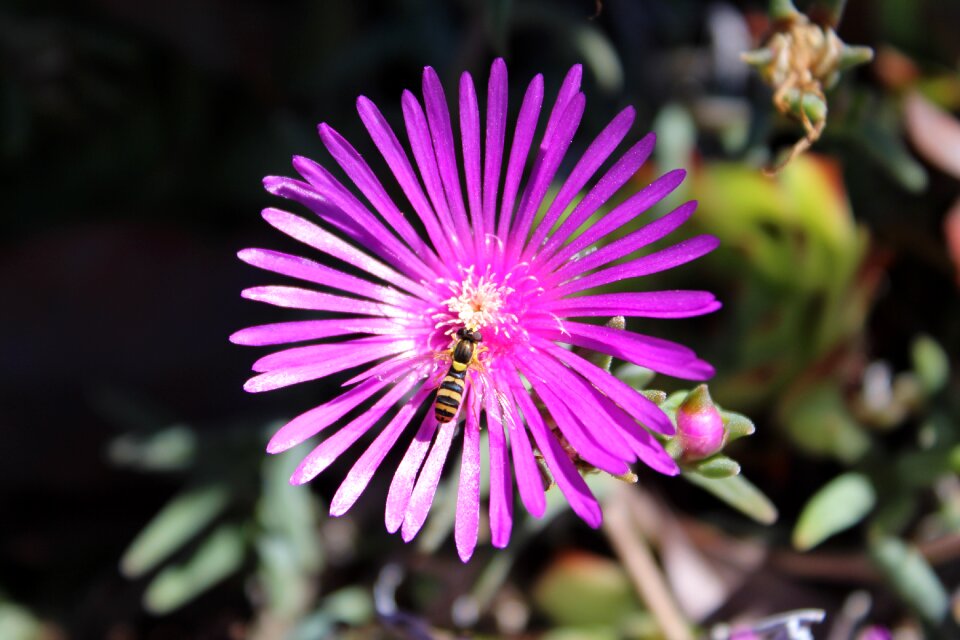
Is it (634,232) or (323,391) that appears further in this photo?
(323,391)

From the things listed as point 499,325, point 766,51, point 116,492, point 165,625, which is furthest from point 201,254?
point 766,51

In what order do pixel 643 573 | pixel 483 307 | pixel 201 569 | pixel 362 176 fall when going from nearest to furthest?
pixel 362 176 → pixel 483 307 → pixel 643 573 → pixel 201 569

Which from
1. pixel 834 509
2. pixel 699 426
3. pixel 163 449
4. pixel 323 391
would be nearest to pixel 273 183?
pixel 699 426

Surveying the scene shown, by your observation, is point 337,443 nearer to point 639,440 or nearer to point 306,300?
point 306,300

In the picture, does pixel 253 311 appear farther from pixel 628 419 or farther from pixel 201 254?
pixel 628 419

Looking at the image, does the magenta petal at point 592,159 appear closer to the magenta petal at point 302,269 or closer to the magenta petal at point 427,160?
the magenta petal at point 427,160

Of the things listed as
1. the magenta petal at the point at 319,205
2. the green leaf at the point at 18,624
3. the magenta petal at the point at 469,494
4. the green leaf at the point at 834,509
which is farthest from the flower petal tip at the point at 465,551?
the green leaf at the point at 18,624

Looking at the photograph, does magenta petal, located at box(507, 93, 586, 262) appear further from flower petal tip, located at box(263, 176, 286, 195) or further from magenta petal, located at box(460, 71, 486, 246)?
flower petal tip, located at box(263, 176, 286, 195)

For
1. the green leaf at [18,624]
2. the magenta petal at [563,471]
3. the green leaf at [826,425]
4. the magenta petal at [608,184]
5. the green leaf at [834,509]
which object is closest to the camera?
the magenta petal at [563,471]
